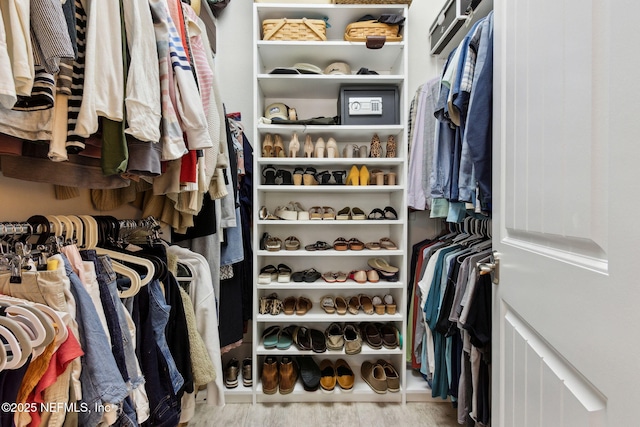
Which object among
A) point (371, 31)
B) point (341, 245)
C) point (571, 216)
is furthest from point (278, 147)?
point (571, 216)

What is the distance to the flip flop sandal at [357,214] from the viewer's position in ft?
5.88

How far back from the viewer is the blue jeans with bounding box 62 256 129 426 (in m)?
0.62

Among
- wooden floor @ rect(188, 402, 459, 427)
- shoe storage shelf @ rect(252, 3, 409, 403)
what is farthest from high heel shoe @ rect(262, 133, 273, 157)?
wooden floor @ rect(188, 402, 459, 427)

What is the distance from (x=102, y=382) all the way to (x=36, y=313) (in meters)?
0.20

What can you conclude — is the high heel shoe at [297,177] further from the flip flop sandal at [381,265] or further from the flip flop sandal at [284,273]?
the flip flop sandal at [381,265]

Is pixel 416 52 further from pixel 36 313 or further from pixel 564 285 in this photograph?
pixel 36 313

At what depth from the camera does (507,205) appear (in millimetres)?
760

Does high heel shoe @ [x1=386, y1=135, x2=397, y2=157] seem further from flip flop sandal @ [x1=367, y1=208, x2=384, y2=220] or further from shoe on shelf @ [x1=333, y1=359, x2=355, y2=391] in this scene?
shoe on shelf @ [x1=333, y1=359, x2=355, y2=391]

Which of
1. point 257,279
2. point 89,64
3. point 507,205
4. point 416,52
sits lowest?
point 257,279

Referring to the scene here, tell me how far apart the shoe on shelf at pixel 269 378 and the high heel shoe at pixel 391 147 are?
4.54 feet

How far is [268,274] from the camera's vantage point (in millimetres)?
1810

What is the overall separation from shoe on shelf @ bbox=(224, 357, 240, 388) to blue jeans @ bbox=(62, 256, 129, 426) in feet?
4.05

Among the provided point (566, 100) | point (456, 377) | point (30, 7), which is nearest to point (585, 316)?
point (566, 100)

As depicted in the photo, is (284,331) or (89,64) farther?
(284,331)
